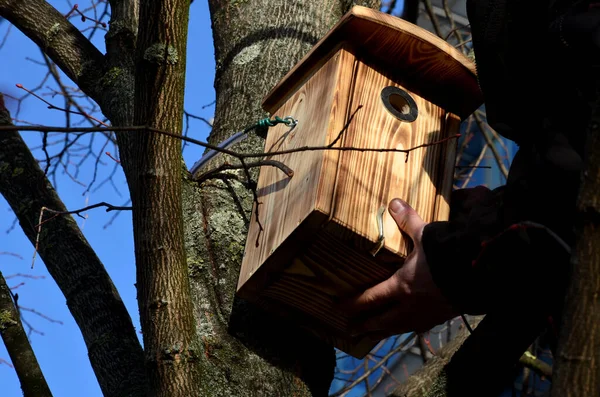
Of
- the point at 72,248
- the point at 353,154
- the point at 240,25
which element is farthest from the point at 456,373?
the point at 240,25

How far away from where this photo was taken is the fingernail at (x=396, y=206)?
7.06ft

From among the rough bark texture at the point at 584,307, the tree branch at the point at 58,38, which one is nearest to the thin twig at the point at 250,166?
the tree branch at the point at 58,38

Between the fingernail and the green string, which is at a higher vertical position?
the green string

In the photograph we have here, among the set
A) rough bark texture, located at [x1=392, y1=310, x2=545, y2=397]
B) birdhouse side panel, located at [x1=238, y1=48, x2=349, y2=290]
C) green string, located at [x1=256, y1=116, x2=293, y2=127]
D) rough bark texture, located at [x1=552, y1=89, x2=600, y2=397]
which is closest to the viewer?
rough bark texture, located at [x1=552, y1=89, x2=600, y2=397]

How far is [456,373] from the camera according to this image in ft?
6.84

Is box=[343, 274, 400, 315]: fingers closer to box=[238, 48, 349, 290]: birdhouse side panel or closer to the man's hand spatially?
the man's hand

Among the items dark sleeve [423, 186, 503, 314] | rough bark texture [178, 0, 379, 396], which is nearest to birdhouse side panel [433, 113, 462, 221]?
dark sleeve [423, 186, 503, 314]

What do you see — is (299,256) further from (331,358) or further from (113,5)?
(113,5)

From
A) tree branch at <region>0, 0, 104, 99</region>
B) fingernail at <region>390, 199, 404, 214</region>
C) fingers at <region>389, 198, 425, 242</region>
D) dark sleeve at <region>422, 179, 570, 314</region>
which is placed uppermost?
tree branch at <region>0, 0, 104, 99</region>

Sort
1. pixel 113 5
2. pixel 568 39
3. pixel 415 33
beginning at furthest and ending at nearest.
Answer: pixel 113 5
pixel 415 33
pixel 568 39

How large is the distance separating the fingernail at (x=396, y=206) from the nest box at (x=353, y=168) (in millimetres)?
20

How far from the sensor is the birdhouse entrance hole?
2346 millimetres

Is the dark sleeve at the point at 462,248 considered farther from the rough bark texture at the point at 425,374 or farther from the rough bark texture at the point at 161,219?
the rough bark texture at the point at 161,219

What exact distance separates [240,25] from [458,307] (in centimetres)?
144
